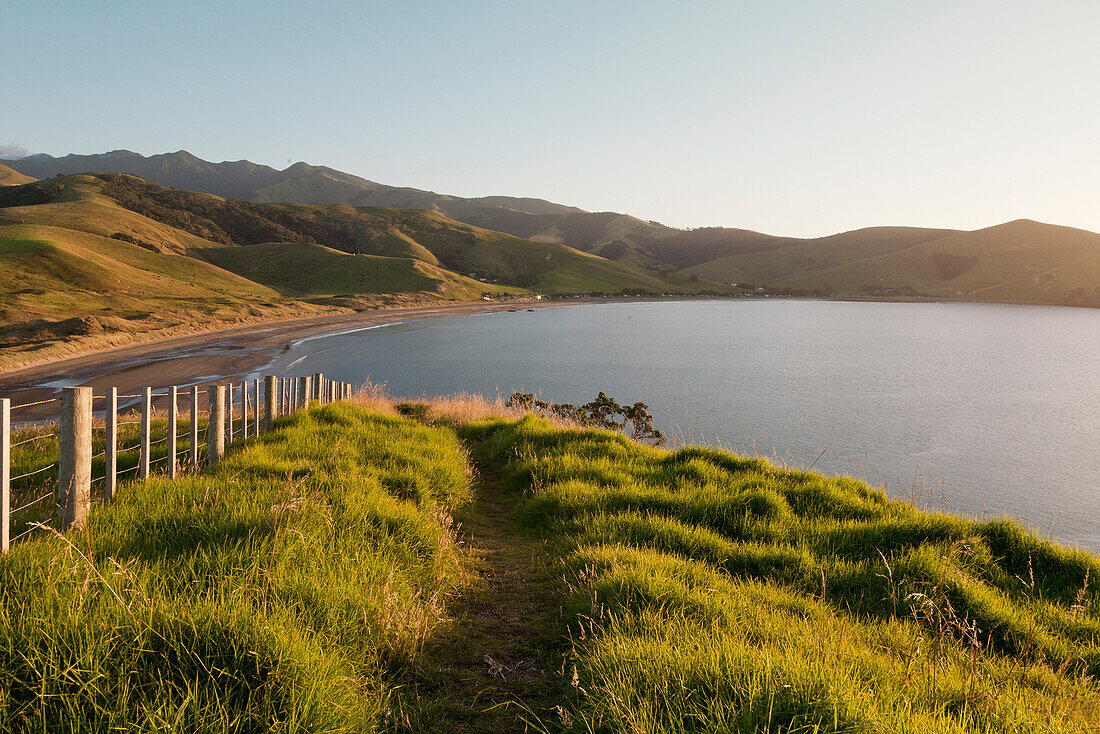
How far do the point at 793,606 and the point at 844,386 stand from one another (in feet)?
149

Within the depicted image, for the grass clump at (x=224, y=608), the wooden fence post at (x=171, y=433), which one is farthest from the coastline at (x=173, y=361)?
the grass clump at (x=224, y=608)

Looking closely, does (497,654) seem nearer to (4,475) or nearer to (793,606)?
(793,606)

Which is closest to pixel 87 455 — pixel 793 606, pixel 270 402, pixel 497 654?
pixel 497 654

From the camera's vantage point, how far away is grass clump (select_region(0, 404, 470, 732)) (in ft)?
8.62

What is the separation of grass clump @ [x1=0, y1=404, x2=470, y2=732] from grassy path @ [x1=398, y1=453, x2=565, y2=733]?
0.22 metres

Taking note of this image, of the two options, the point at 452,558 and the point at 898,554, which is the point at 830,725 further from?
the point at 898,554

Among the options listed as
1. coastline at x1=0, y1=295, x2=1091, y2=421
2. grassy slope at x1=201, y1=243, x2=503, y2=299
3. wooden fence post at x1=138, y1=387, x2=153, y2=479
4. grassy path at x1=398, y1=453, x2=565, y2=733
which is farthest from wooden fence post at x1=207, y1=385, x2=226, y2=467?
grassy slope at x1=201, y1=243, x2=503, y2=299

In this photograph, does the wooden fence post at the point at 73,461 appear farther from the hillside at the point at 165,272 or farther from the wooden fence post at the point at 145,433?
the hillside at the point at 165,272

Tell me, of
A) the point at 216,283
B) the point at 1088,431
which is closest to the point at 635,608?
the point at 1088,431

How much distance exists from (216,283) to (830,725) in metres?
121

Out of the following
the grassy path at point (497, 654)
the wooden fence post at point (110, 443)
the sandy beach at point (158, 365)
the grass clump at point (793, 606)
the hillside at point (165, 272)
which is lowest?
the sandy beach at point (158, 365)

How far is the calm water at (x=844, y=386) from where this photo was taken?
24.2m

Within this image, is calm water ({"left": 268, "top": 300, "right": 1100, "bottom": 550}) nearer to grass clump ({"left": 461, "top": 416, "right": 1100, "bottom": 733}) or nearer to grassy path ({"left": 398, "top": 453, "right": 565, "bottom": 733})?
grass clump ({"left": 461, "top": 416, "right": 1100, "bottom": 733})

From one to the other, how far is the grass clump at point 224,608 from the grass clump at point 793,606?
1.29 meters
